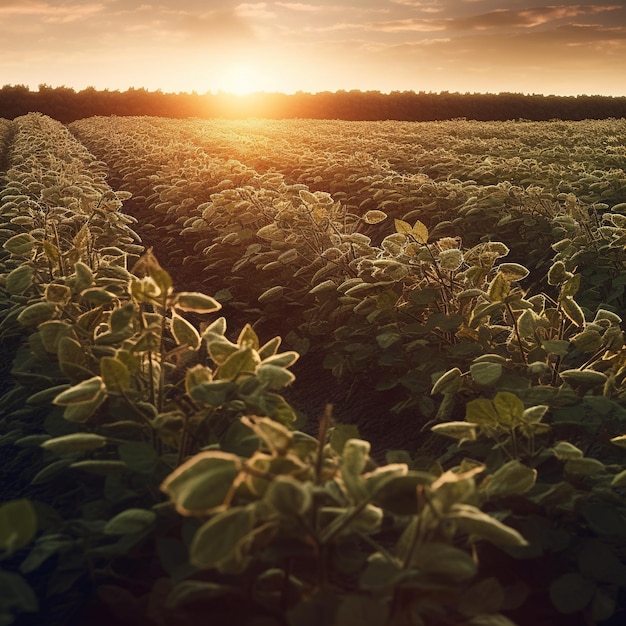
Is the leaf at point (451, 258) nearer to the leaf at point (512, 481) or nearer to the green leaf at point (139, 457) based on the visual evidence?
Answer: the leaf at point (512, 481)

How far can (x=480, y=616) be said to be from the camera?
133 cm

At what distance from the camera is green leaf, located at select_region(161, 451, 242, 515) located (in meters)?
1.10

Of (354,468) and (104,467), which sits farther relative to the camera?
(104,467)

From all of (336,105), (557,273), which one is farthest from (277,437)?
(336,105)

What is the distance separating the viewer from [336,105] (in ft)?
158

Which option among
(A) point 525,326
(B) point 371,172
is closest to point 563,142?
(B) point 371,172

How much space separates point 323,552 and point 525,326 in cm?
150

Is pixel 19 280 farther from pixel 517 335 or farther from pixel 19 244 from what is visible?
pixel 517 335

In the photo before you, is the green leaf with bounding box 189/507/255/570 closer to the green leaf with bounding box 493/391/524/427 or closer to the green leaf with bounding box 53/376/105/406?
the green leaf with bounding box 53/376/105/406

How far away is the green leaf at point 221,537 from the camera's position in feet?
3.63

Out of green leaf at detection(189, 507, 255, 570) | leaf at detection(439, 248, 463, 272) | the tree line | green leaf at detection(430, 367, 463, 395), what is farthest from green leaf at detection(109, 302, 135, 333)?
the tree line

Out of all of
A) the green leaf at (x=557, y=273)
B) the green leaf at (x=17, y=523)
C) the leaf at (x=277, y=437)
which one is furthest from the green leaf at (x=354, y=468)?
the green leaf at (x=557, y=273)

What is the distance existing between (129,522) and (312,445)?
402mm

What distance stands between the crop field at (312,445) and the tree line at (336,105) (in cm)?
4441
